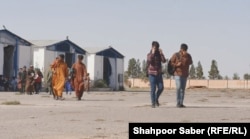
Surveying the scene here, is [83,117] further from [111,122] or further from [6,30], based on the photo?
[6,30]

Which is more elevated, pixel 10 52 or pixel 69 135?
pixel 10 52

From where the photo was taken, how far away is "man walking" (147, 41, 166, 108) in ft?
48.6

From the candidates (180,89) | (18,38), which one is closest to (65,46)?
(18,38)

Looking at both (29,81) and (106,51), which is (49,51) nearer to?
(106,51)

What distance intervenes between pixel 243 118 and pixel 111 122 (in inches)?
102

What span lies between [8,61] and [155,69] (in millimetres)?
28526

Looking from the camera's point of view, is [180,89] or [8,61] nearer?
[180,89]

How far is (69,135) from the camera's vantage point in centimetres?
776

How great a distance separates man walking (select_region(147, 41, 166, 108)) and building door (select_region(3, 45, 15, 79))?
27736 mm

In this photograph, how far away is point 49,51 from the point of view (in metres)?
45.1

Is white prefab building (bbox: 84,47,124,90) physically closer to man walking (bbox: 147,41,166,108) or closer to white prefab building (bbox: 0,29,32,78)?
white prefab building (bbox: 0,29,32,78)

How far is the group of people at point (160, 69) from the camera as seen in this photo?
48.5 feet

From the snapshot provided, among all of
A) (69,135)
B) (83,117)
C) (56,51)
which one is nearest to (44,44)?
(56,51)

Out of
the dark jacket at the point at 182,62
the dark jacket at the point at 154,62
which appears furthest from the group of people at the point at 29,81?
the dark jacket at the point at 182,62
